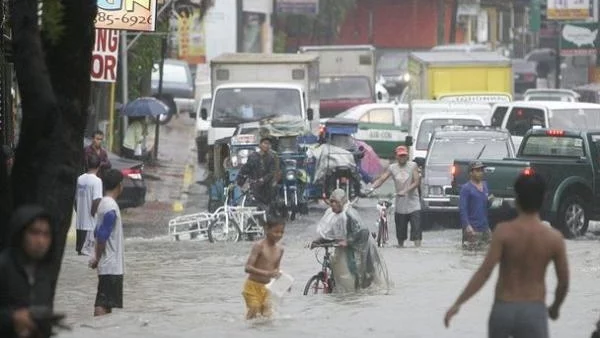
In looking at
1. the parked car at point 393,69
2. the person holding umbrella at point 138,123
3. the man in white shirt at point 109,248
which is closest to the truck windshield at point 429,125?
the person holding umbrella at point 138,123

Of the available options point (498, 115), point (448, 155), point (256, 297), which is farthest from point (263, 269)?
point (498, 115)

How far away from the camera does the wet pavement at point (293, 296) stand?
14.2 m

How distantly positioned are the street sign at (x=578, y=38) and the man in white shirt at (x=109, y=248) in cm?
4231

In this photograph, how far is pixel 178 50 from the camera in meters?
58.5

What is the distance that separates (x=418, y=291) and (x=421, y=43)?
59.0m

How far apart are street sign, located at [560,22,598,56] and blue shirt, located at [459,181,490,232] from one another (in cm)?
3509

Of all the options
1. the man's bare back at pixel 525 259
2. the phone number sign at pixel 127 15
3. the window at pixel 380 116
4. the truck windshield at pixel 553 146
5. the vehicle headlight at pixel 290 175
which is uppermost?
the phone number sign at pixel 127 15

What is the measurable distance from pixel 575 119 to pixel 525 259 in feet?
75.5

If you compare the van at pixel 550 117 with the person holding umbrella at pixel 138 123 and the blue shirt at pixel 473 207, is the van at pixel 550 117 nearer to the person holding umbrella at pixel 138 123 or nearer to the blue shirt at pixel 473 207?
the person holding umbrella at pixel 138 123

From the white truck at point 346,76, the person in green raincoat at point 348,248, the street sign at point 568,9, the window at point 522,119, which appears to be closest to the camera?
the person in green raincoat at point 348,248

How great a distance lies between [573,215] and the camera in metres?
24.3

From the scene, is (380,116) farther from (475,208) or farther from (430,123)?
(475,208)

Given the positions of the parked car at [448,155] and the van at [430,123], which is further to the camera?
the van at [430,123]

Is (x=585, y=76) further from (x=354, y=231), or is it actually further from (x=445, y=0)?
(x=354, y=231)
